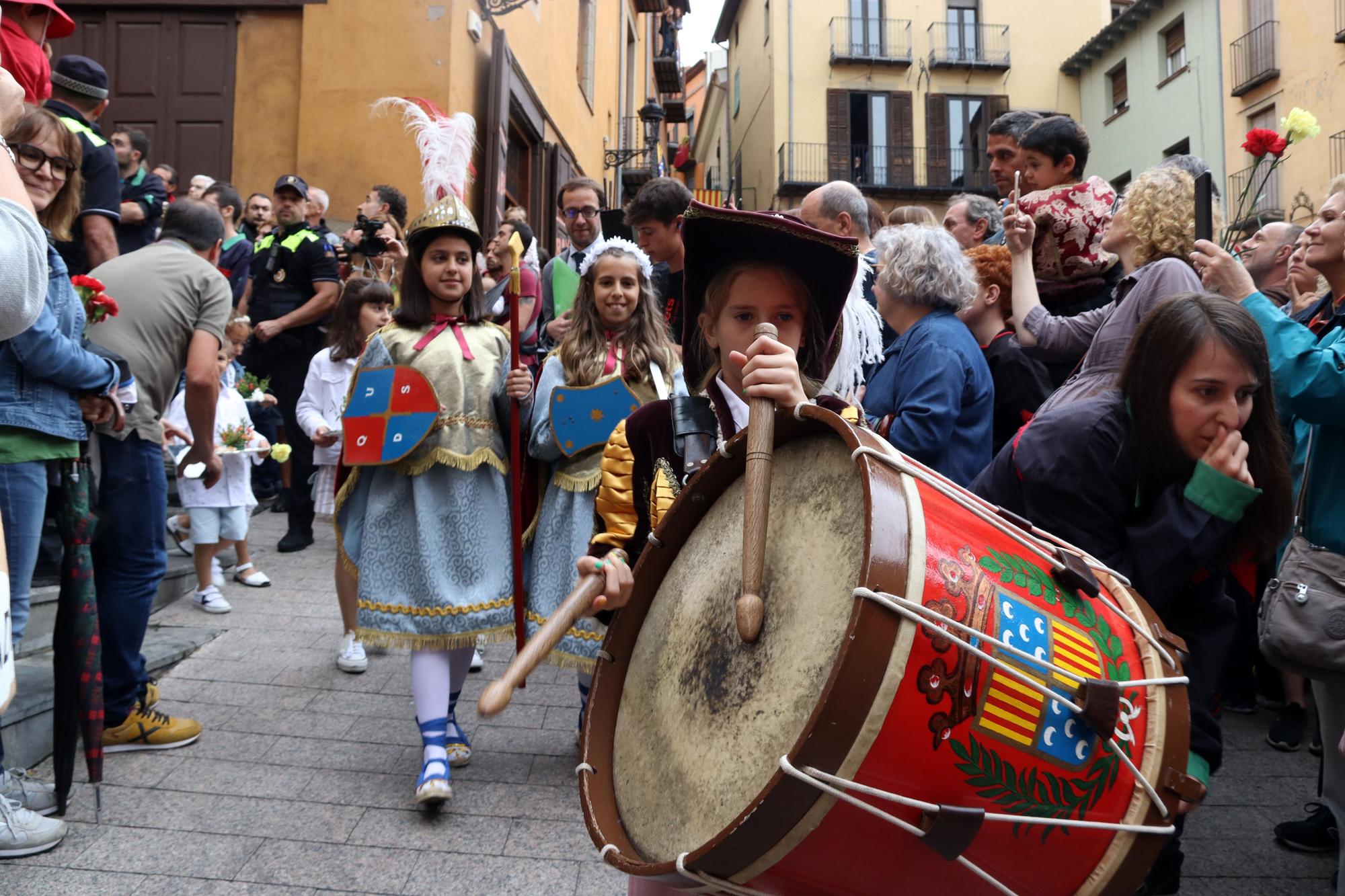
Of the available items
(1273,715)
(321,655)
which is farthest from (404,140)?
(1273,715)

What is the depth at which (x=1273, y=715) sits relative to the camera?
474 cm

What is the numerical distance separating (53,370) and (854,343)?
7.66 ft

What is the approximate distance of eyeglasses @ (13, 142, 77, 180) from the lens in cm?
338

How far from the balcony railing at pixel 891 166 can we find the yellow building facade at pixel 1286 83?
29.7 feet

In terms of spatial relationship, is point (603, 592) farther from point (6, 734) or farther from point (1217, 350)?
point (6, 734)

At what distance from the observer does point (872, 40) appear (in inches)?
1209

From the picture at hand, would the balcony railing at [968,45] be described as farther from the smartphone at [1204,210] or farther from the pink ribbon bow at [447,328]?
the smartphone at [1204,210]

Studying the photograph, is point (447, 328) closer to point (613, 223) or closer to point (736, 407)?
point (736, 407)

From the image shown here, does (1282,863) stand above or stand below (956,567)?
below

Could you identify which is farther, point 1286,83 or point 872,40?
point 872,40

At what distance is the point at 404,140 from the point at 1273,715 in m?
7.95

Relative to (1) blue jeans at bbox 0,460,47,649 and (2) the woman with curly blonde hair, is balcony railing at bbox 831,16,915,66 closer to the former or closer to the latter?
(2) the woman with curly blonde hair

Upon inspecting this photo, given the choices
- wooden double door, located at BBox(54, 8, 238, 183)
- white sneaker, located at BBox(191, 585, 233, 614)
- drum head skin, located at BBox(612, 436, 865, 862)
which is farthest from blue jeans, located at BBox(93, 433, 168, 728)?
wooden double door, located at BBox(54, 8, 238, 183)

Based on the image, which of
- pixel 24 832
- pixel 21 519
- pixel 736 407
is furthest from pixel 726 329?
pixel 24 832
